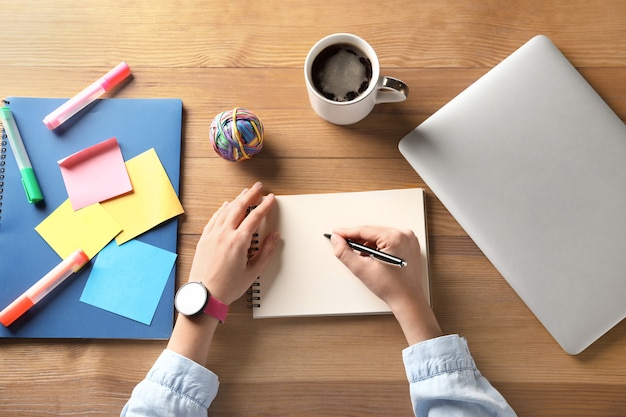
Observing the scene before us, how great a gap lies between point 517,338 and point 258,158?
47 cm

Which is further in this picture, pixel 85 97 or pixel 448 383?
pixel 85 97

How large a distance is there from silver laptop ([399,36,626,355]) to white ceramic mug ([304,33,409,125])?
0.08 metres

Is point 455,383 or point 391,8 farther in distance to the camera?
point 391,8

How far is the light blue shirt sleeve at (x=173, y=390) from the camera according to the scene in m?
0.69

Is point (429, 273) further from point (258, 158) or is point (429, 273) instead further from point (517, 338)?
point (258, 158)

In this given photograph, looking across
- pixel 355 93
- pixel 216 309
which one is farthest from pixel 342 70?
pixel 216 309

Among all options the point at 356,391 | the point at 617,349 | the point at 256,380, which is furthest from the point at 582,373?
the point at 256,380

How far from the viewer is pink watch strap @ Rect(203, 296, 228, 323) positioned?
2.37 ft

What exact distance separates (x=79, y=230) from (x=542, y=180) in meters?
0.69

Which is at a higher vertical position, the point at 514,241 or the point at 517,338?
the point at 514,241

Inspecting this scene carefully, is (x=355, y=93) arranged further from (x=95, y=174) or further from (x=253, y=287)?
(x=95, y=174)

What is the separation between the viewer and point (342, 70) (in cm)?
71

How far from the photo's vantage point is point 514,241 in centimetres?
73

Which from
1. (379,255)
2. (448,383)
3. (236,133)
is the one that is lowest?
(448,383)
